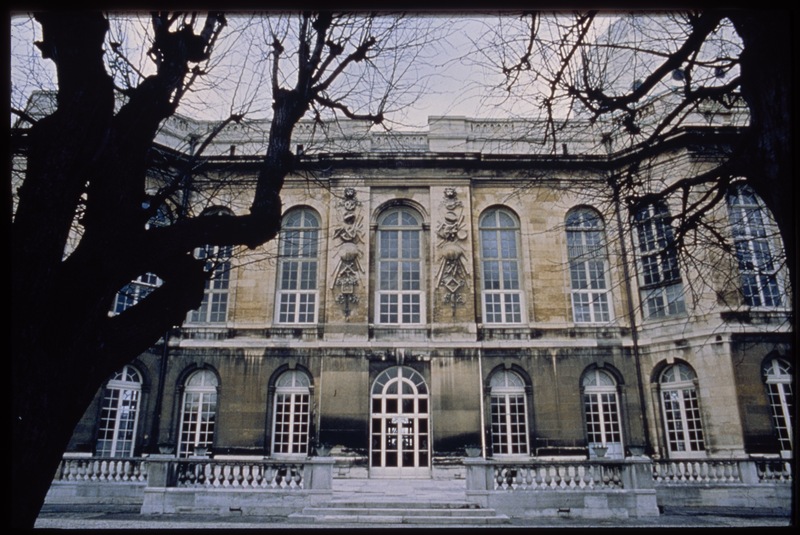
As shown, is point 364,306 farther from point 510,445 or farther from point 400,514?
point 400,514

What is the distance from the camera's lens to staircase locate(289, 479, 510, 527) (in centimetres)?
1030

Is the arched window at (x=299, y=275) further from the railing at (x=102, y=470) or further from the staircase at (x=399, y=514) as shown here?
the staircase at (x=399, y=514)

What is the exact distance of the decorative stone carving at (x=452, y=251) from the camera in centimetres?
1689

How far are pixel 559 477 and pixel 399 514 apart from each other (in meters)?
3.87

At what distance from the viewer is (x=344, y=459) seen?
15.4m

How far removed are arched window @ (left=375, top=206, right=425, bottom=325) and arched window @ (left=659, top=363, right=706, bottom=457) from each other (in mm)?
7755

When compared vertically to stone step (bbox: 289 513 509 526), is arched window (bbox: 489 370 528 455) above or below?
above

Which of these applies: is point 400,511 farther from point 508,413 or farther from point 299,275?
point 299,275

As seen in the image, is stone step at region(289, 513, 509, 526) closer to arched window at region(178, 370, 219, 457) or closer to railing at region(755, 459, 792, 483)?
arched window at region(178, 370, 219, 457)

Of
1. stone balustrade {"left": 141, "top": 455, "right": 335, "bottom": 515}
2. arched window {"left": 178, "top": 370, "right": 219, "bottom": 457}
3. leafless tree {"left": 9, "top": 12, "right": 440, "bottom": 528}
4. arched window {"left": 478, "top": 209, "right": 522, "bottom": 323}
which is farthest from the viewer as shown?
arched window {"left": 478, "top": 209, "right": 522, "bottom": 323}

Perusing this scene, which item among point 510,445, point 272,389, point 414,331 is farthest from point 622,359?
point 272,389

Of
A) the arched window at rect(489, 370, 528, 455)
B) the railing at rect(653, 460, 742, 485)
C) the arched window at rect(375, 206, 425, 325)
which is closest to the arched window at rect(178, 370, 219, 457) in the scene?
the arched window at rect(375, 206, 425, 325)

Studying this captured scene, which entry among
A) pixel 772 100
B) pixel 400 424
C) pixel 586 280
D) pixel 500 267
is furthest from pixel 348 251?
pixel 772 100

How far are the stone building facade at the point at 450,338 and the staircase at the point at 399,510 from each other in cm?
270
